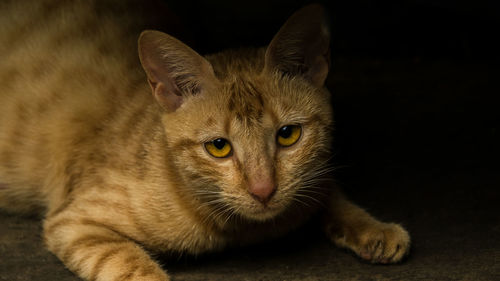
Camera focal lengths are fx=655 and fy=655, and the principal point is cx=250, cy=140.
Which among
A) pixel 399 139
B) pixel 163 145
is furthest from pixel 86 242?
pixel 399 139

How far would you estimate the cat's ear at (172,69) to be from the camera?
8.57ft

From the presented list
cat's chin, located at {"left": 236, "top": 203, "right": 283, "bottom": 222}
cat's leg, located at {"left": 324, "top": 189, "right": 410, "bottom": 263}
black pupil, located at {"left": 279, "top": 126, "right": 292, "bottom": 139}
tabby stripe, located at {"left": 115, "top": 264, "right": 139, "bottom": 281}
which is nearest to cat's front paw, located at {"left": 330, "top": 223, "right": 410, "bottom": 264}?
cat's leg, located at {"left": 324, "top": 189, "right": 410, "bottom": 263}

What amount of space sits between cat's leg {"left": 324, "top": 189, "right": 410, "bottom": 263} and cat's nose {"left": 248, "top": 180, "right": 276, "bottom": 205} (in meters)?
0.68

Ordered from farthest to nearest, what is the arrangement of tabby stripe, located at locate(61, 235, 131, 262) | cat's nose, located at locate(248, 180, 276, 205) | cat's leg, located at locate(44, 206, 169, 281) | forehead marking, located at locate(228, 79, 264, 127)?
tabby stripe, located at locate(61, 235, 131, 262) < cat's leg, located at locate(44, 206, 169, 281) < forehead marking, located at locate(228, 79, 264, 127) < cat's nose, located at locate(248, 180, 276, 205)

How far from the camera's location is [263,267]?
288cm

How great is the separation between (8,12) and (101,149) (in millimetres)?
1181

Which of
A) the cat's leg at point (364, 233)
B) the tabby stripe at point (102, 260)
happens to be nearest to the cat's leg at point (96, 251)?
the tabby stripe at point (102, 260)

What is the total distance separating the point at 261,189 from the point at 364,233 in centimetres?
74

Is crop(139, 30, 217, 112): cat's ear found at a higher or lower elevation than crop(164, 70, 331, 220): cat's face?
higher

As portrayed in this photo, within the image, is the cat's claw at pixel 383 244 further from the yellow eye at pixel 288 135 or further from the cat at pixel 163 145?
the yellow eye at pixel 288 135

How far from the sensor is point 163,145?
293 centimetres

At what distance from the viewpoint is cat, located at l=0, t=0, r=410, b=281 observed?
8.53 feet

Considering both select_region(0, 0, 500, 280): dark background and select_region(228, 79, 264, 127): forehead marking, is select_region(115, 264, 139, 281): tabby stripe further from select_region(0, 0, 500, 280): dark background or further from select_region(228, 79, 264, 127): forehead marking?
select_region(228, 79, 264, 127): forehead marking

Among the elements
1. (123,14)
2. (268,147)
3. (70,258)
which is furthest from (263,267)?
(123,14)
